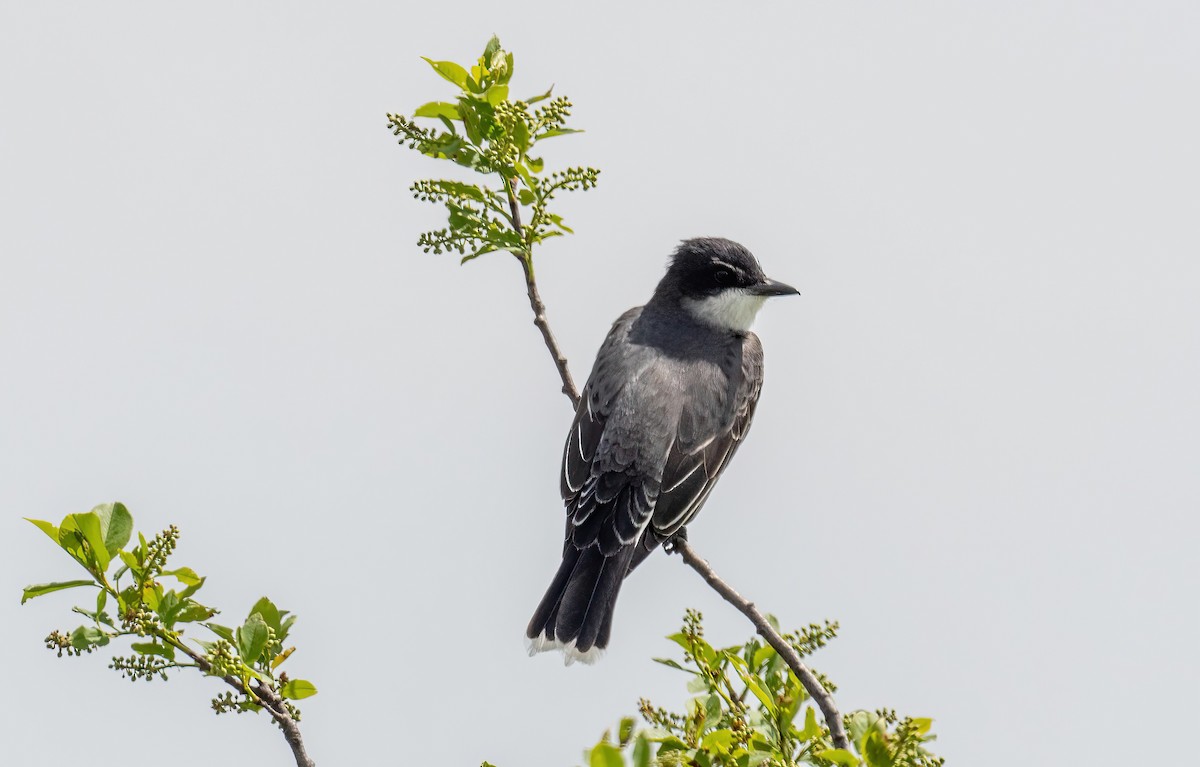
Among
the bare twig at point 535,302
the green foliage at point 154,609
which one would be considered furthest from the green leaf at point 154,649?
the bare twig at point 535,302

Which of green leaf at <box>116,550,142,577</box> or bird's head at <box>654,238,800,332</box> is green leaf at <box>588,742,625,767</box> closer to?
green leaf at <box>116,550,142,577</box>

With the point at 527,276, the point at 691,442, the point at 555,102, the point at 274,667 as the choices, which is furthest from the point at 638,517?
the point at 274,667

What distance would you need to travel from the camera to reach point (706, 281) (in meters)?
8.84

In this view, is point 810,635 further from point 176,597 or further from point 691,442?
point 691,442

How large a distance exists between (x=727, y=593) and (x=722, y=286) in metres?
3.22

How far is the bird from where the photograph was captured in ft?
24.4

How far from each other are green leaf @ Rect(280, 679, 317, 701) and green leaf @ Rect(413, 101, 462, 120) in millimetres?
2711

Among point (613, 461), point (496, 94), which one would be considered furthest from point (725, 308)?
point (496, 94)

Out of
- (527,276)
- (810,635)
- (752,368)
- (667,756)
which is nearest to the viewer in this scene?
(667,756)

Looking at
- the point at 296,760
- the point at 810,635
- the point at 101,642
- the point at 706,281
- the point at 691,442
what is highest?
the point at 706,281

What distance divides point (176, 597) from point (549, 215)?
8.83ft

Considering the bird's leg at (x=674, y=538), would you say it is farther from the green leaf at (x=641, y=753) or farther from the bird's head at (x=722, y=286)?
the green leaf at (x=641, y=753)

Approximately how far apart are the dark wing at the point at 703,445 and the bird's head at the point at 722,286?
0.24 meters

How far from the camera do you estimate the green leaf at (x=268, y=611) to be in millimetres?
4820
